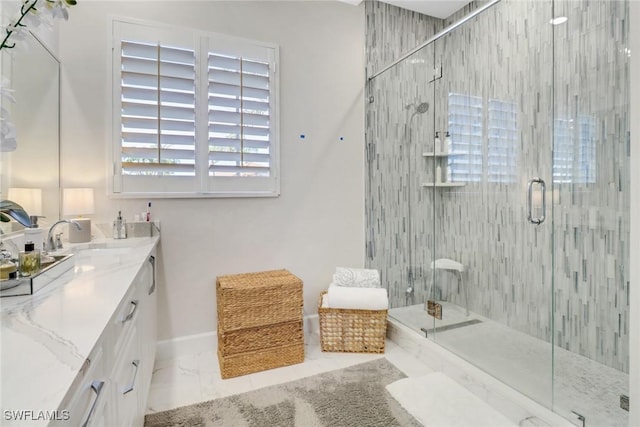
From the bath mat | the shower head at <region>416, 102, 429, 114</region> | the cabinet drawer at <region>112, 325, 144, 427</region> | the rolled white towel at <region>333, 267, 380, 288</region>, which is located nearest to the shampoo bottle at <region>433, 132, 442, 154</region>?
the shower head at <region>416, 102, 429, 114</region>

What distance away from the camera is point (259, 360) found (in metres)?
2.19

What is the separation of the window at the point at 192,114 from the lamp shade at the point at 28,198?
49cm

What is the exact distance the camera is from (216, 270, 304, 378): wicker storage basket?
2111 mm

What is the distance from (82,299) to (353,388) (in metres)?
1.59

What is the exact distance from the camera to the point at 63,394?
0.49 metres

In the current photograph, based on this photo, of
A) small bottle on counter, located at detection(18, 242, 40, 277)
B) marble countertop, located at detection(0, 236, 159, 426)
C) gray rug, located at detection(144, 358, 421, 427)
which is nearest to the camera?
marble countertop, located at detection(0, 236, 159, 426)

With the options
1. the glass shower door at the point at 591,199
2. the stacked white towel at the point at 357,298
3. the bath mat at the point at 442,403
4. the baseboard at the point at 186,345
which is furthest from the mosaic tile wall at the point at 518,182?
the baseboard at the point at 186,345

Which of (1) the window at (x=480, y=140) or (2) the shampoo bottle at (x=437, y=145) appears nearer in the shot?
(1) the window at (x=480, y=140)

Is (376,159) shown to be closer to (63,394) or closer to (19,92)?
(19,92)

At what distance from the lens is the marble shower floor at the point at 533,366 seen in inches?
66.1

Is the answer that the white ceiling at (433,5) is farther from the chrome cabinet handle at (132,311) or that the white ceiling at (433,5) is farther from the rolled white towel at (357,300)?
the chrome cabinet handle at (132,311)

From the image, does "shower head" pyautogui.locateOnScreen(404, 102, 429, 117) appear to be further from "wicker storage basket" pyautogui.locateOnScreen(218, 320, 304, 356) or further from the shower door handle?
"wicker storage basket" pyautogui.locateOnScreen(218, 320, 304, 356)

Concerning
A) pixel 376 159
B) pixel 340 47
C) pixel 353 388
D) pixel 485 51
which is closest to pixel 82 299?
pixel 353 388

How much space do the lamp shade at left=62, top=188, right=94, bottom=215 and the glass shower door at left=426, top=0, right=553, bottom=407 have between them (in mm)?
2457
